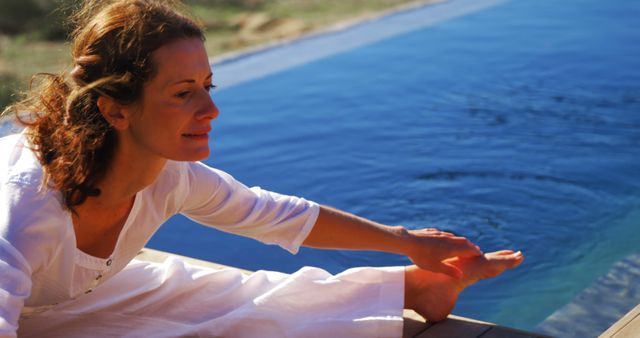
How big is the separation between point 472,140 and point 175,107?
325cm

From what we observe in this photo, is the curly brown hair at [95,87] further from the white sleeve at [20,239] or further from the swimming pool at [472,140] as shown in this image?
the swimming pool at [472,140]

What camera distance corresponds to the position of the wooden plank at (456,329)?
2443mm

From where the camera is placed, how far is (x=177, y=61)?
2.03 meters

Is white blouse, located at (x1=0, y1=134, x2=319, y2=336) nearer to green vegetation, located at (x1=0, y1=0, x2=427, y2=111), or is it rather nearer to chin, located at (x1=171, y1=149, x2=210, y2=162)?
chin, located at (x1=171, y1=149, x2=210, y2=162)

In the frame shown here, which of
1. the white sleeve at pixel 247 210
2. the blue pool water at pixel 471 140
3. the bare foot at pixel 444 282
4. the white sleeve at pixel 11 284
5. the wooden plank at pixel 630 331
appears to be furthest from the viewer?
the blue pool water at pixel 471 140

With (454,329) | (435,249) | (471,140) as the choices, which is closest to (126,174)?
(435,249)

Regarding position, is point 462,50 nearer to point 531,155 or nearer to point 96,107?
point 531,155

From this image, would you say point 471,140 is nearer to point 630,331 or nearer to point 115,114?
point 630,331

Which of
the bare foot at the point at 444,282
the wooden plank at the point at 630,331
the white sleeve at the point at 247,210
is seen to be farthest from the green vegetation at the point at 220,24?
the wooden plank at the point at 630,331

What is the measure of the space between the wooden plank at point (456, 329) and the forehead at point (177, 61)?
0.92 meters

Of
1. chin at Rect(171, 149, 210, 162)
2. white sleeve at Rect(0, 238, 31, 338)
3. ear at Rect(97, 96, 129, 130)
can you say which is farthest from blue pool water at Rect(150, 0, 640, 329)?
white sleeve at Rect(0, 238, 31, 338)

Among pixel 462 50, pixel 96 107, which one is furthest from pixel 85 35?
pixel 462 50

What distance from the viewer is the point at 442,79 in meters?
6.35

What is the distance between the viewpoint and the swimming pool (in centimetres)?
385
